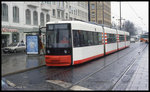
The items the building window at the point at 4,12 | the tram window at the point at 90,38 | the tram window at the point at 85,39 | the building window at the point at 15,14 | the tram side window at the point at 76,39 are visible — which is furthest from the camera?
the building window at the point at 15,14

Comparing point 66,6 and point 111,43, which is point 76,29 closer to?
point 111,43

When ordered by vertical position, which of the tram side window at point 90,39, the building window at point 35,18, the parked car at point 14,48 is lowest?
the parked car at point 14,48

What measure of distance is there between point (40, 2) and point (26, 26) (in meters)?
6.34

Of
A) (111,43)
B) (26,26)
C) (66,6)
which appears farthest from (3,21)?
(66,6)

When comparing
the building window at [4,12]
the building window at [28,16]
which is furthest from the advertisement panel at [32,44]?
the building window at [28,16]

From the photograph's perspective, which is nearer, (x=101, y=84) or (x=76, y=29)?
(x=101, y=84)

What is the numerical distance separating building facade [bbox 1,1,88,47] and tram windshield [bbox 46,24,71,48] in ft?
32.7

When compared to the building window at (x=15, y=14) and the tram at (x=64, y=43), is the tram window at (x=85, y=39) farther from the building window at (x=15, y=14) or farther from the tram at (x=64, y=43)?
the building window at (x=15, y=14)

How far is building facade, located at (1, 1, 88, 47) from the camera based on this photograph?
34594 mm

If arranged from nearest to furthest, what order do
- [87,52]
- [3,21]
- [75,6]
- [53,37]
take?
[53,37] → [87,52] → [3,21] → [75,6]

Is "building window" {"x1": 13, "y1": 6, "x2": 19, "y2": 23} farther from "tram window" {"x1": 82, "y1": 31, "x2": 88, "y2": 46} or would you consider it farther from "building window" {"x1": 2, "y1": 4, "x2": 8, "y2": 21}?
"tram window" {"x1": 82, "y1": 31, "x2": 88, "y2": 46}

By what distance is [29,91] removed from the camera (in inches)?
315

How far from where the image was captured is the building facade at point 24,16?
3459 cm

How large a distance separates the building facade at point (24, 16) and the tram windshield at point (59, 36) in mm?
9970
